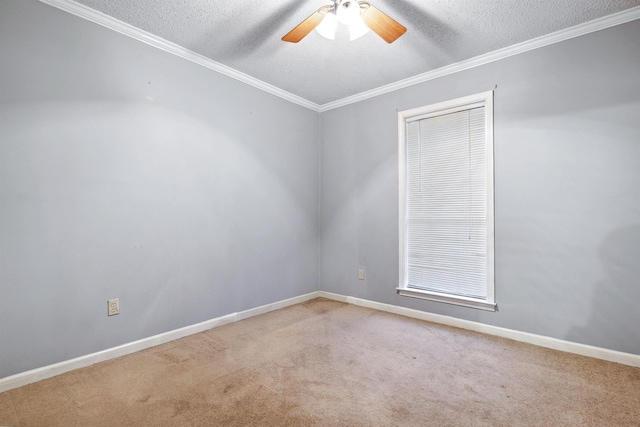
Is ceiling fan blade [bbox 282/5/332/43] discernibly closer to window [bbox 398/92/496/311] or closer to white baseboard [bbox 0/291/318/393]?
window [bbox 398/92/496/311]

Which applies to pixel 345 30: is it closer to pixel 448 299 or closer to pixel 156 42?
pixel 156 42

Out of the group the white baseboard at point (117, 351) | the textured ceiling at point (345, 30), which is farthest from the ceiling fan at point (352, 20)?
the white baseboard at point (117, 351)

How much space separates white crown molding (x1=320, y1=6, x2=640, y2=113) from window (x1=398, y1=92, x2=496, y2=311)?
1.04 ft

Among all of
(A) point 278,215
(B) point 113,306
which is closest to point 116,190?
(B) point 113,306

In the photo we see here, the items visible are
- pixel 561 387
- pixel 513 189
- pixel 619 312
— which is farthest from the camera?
pixel 513 189

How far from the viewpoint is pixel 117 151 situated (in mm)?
2387

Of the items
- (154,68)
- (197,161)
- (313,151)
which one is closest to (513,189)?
(313,151)

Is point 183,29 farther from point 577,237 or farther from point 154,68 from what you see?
point 577,237

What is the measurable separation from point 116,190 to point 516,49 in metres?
3.54

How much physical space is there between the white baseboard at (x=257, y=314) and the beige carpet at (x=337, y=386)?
0.22 feet

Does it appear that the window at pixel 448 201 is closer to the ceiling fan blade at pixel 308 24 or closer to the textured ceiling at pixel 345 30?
the textured ceiling at pixel 345 30

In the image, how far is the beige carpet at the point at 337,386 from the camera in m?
1.66

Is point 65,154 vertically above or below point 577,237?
above

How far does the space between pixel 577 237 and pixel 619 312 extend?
592mm
